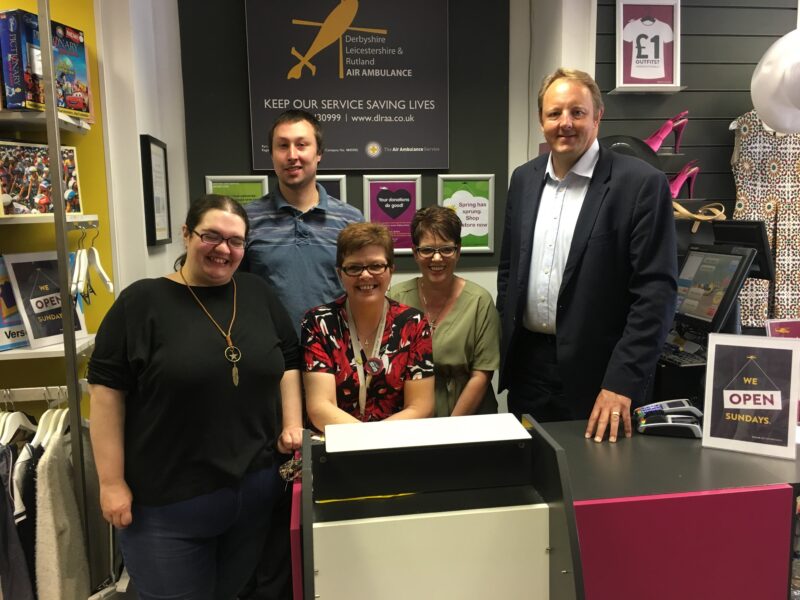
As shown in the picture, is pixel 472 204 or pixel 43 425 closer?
pixel 43 425

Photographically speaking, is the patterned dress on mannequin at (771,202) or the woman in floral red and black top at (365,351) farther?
the patterned dress on mannequin at (771,202)

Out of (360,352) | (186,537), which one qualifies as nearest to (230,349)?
(360,352)

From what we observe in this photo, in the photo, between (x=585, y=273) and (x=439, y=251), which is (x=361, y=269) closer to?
(x=439, y=251)

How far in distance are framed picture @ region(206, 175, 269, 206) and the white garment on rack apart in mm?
1586

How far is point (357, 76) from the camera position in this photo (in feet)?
10.5

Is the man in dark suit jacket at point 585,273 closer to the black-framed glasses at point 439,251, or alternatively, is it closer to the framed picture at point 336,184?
the black-framed glasses at point 439,251

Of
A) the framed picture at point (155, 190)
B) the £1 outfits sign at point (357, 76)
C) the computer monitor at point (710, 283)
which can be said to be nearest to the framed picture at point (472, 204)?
the £1 outfits sign at point (357, 76)

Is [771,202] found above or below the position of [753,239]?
above

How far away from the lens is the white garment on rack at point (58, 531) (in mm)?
1932

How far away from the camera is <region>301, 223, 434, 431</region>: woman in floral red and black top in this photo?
5.52ft

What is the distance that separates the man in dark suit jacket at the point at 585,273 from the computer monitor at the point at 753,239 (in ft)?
2.28

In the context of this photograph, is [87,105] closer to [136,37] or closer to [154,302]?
[136,37]

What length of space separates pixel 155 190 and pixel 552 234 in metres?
1.80

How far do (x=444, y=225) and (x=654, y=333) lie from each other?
0.73 metres
